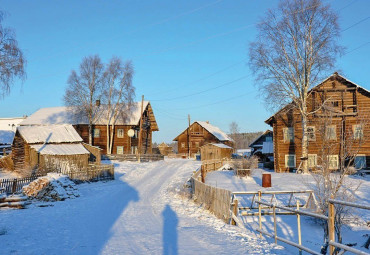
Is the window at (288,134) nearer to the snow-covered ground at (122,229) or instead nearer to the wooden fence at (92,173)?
the wooden fence at (92,173)

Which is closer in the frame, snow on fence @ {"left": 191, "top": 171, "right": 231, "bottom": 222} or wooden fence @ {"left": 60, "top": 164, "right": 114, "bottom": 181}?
snow on fence @ {"left": 191, "top": 171, "right": 231, "bottom": 222}

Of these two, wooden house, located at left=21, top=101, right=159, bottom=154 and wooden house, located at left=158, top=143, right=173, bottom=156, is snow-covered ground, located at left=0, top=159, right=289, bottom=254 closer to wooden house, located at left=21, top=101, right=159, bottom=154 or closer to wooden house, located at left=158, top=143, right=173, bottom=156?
wooden house, located at left=21, top=101, right=159, bottom=154

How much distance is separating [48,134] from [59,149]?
311cm

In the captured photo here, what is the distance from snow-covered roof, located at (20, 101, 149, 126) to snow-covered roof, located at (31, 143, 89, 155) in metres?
16.4

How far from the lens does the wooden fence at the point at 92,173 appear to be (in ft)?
73.9

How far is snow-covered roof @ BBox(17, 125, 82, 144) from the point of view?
28.0m

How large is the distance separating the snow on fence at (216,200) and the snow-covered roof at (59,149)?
1545cm

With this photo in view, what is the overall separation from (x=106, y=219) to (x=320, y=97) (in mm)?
26274

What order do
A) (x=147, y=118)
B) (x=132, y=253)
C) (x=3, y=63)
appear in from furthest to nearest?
1. (x=147, y=118)
2. (x=3, y=63)
3. (x=132, y=253)

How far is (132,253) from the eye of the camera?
24.7ft

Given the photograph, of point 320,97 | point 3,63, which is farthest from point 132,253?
point 320,97

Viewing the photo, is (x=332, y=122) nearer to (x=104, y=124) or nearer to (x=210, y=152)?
(x=210, y=152)

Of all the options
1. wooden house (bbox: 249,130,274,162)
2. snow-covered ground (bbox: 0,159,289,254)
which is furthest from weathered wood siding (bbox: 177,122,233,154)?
snow-covered ground (bbox: 0,159,289,254)

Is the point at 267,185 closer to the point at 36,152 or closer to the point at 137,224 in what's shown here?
the point at 137,224
